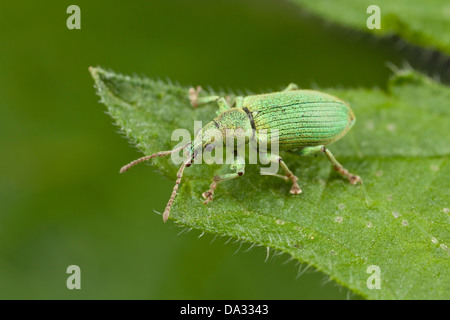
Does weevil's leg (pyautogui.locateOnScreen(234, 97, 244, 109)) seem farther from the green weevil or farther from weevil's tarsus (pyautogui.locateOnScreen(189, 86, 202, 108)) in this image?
weevil's tarsus (pyautogui.locateOnScreen(189, 86, 202, 108))

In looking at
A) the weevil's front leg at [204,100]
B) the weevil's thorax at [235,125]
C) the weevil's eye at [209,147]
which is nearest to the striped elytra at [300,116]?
the weevil's thorax at [235,125]

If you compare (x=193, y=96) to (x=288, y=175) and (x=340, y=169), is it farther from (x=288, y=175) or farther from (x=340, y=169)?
(x=340, y=169)

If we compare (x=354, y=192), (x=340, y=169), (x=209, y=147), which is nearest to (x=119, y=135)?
(x=209, y=147)

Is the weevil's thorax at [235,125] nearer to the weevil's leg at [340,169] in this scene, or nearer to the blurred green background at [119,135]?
the weevil's leg at [340,169]

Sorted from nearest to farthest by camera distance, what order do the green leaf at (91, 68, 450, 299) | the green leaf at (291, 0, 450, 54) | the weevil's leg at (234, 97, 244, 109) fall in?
the green leaf at (91, 68, 450, 299) → the weevil's leg at (234, 97, 244, 109) → the green leaf at (291, 0, 450, 54)

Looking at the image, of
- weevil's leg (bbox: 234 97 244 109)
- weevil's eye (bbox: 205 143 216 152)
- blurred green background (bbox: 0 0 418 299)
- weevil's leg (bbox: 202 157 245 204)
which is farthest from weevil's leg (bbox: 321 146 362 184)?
blurred green background (bbox: 0 0 418 299)

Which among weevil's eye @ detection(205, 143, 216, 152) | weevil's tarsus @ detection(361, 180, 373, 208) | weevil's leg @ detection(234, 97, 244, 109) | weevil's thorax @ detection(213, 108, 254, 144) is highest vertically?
weevil's leg @ detection(234, 97, 244, 109)
